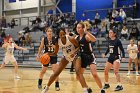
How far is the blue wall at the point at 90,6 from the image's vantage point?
31.3 meters

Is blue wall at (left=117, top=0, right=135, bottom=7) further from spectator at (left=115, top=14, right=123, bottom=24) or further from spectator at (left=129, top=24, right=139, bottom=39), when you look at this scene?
spectator at (left=129, top=24, right=139, bottom=39)

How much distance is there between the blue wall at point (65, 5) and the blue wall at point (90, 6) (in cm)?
141

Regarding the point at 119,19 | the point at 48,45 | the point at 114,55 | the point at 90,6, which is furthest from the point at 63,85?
the point at 90,6

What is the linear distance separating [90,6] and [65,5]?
152 inches

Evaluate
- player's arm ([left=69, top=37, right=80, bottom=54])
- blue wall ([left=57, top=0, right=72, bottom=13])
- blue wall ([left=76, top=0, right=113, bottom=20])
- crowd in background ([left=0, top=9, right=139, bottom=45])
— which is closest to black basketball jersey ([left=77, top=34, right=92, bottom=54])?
player's arm ([left=69, top=37, right=80, bottom=54])

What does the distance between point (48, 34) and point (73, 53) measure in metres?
2.56

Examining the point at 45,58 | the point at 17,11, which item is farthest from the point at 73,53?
the point at 17,11

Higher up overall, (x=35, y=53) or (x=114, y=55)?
(x=114, y=55)

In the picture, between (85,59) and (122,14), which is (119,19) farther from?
(85,59)

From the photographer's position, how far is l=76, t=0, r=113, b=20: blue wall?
1232 inches

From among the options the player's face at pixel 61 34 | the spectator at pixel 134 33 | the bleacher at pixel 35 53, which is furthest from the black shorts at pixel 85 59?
the spectator at pixel 134 33

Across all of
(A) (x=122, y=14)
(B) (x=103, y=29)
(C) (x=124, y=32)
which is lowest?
(C) (x=124, y=32)

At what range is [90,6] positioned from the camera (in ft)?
108

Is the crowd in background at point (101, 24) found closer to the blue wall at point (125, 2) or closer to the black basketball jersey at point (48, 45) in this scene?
the blue wall at point (125, 2)
